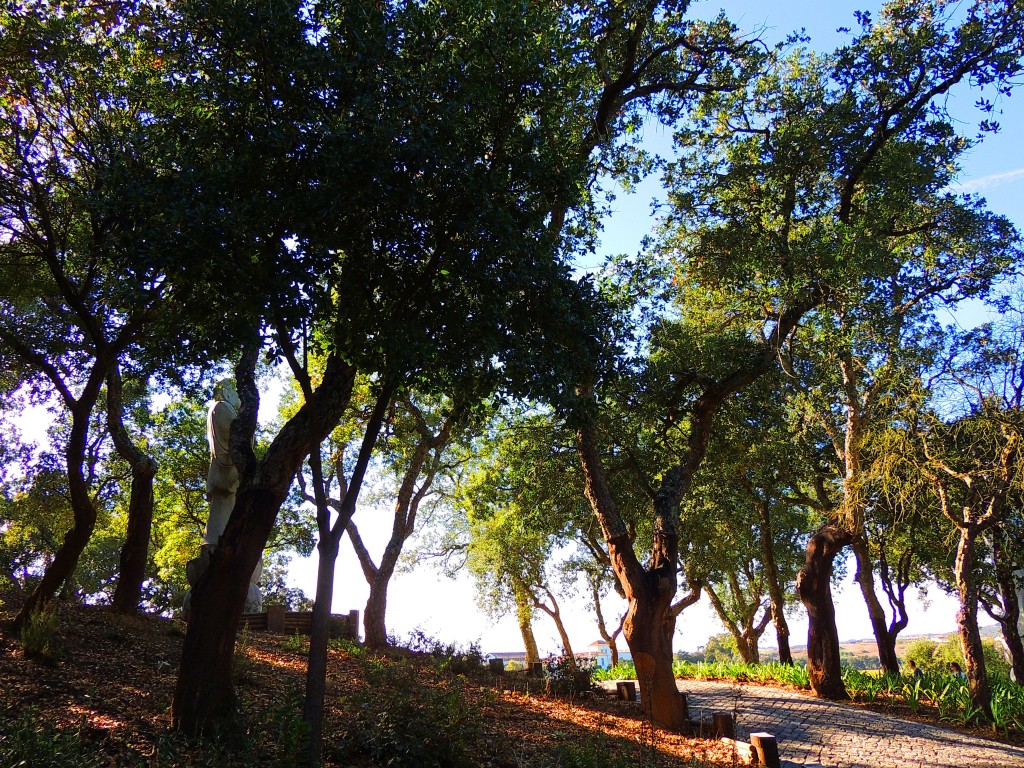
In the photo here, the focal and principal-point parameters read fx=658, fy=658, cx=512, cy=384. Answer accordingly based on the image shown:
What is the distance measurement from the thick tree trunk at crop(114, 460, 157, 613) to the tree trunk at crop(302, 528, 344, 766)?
24.2ft

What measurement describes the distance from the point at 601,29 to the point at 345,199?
7.07 meters

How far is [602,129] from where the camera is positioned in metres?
11.4

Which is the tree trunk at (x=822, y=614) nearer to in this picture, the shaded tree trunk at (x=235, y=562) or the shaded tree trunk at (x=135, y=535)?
the shaded tree trunk at (x=235, y=562)

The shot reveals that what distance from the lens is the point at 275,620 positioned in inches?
601

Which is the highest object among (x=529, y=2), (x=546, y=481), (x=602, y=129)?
(x=602, y=129)

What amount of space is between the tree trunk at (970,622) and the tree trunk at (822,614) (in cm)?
246

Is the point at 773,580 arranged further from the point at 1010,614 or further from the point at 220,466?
the point at 220,466

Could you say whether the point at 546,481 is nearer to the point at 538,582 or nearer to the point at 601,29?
the point at 601,29

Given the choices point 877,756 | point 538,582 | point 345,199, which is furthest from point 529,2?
point 538,582

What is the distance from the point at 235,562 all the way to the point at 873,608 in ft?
52.3

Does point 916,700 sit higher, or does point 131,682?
point 131,682

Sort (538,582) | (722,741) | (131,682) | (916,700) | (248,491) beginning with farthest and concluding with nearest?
(538,582), (916,700), (722,741), (131,682), (248,491)

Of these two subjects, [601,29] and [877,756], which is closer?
[877,756]

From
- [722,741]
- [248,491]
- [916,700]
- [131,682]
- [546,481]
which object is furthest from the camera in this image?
[546,481]
